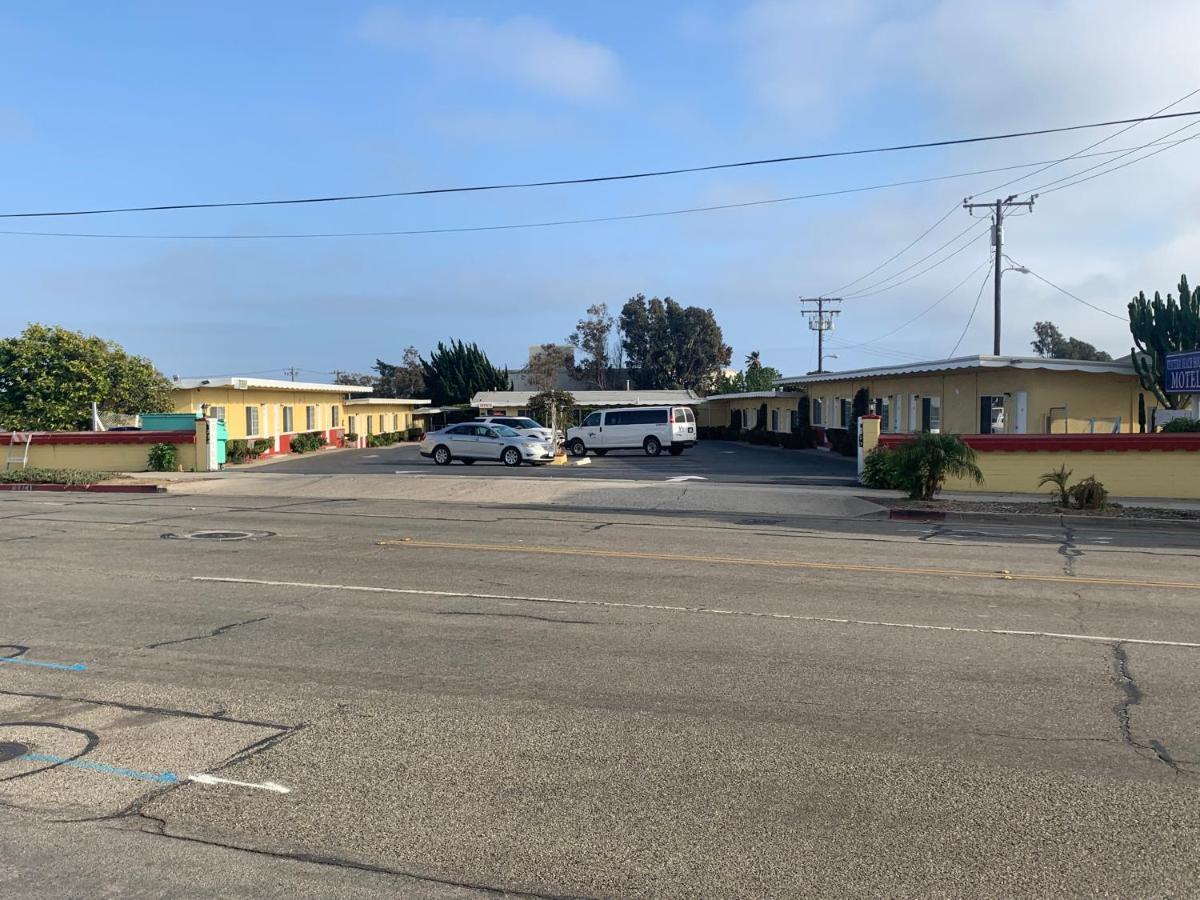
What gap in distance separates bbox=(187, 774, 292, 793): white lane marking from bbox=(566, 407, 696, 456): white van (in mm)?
35304

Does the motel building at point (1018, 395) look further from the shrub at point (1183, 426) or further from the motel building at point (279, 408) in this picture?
the motel building at point (279, 408)

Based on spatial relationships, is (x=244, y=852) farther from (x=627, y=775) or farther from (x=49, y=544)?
(x=49, y=544)

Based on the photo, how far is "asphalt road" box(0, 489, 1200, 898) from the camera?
4.44 meters

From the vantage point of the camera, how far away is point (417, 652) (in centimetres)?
812

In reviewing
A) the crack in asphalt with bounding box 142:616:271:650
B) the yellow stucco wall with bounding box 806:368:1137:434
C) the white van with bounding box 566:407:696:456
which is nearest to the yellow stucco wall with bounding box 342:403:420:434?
the white van with bounding box 566:407:696:456

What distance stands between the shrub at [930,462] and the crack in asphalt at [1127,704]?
12392 mm

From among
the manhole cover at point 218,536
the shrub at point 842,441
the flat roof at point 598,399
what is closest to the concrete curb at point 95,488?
the manhole cover at point 218,536

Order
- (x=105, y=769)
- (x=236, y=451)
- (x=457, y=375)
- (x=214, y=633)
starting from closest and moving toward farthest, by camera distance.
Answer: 1. (x=105, y=769)
2. (x=214, y=633)
3. (x=236, y=451)
4. (x=457, y=375)

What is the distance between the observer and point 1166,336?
29.8 meters

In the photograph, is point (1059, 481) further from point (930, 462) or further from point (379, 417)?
point (379, 417)

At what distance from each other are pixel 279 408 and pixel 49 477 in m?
18.1

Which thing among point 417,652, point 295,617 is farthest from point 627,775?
point 295,617

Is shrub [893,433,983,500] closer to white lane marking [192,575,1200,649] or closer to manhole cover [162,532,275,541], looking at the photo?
white lane marking [192,575,1200,649]

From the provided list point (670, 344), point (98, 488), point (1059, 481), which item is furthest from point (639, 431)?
point (670, 344)
